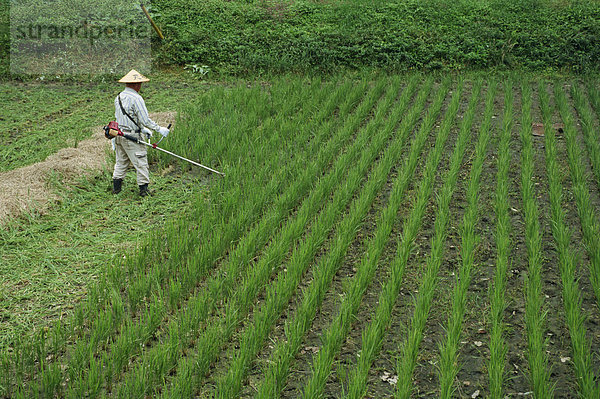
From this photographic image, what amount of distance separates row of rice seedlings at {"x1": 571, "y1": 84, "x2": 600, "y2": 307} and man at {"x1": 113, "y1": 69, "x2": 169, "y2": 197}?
12.8 ft

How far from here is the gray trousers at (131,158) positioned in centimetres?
612

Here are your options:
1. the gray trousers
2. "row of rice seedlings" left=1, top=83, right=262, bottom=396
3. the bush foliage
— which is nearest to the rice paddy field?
"row of rice seedlings" left=1, top=83, right=262, bottom=396

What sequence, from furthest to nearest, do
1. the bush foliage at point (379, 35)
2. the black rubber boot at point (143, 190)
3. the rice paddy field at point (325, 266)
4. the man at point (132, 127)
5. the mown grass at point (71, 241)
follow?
1. the bush foliage at point (379, 35)
2. the black rubber boot at point (143, 190)
3. the man at point (132, 127)
4. the mown grass at point (71, 241)
5. the rice paddy field at point (325, 266)

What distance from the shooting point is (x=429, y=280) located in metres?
4.40

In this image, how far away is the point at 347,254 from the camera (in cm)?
515

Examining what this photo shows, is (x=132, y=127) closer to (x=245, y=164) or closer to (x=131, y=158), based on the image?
(x=131, y=158)

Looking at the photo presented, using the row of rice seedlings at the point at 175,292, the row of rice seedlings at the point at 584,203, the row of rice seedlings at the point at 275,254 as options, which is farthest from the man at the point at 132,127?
the row of rice seedlings at the point at 584,203

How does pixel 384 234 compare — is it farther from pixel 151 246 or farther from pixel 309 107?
pixel 309 107

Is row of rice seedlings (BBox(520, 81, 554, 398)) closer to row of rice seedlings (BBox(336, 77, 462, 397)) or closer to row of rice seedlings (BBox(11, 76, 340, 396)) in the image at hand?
Result: row of rice seedlings (BBox(336, 77, 462, 397))

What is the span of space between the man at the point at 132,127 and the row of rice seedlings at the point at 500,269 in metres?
3.16

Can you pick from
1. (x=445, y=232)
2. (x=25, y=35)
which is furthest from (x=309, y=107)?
(x=25, y=35)

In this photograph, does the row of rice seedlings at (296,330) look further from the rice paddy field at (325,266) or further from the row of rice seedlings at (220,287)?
the row of rice seedlings at (220,287)

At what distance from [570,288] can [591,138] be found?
11.9 feet

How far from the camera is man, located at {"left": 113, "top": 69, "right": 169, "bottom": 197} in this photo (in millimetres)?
6086
